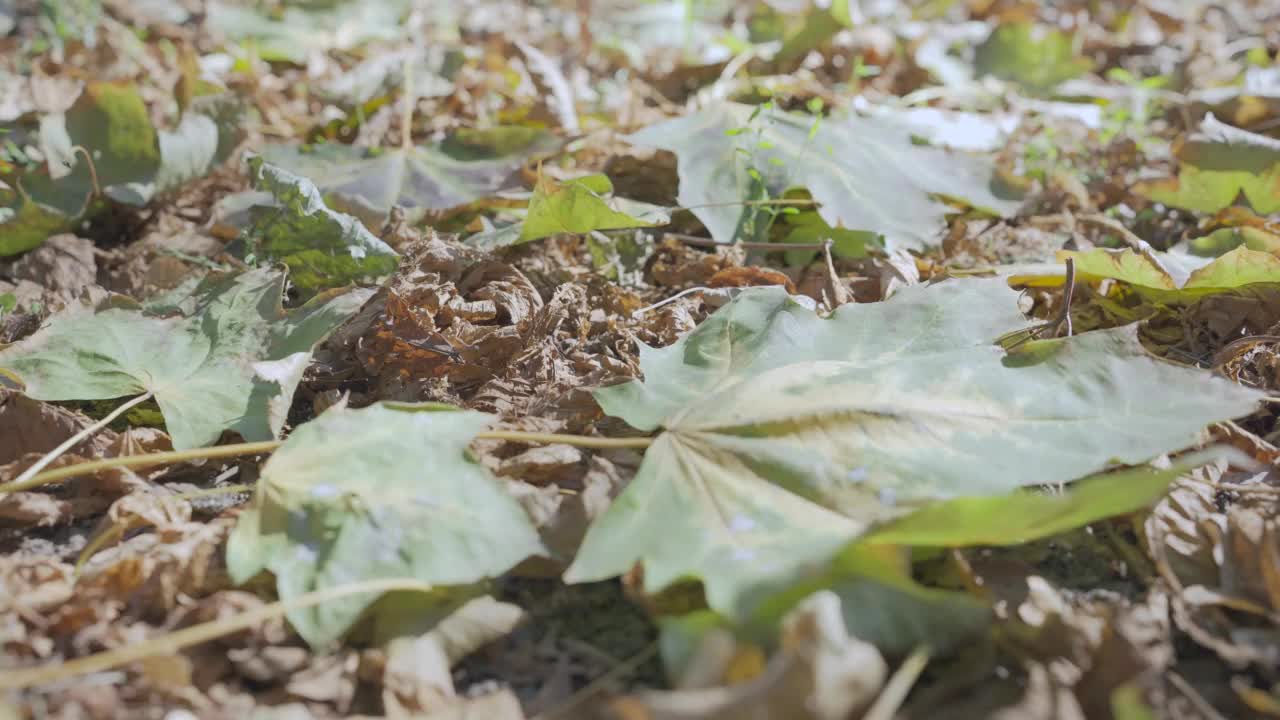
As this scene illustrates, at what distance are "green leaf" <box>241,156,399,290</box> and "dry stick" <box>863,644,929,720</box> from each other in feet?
3.26

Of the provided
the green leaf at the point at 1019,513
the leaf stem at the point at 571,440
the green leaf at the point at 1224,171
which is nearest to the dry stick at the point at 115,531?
the leaf stem at the point at 571,440

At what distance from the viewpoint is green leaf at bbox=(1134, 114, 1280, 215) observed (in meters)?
1.71

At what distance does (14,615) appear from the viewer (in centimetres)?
89

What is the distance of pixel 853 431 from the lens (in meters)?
0.95

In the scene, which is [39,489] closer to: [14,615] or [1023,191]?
[14,615]

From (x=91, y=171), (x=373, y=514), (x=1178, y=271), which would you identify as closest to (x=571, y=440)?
(x=373, y=514)

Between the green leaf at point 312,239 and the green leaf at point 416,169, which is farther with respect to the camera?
the green leaf at point 416,169

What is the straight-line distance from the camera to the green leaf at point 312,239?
57.7 inches

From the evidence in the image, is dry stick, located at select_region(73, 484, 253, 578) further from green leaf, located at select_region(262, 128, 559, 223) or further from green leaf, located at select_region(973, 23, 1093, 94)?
green leaf, located at select_region(973, 23, 1093, 94)

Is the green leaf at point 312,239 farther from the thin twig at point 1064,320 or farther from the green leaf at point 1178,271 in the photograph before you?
the green leaf at point 1178,271

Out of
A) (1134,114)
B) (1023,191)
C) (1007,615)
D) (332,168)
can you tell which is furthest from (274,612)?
(1134,114)

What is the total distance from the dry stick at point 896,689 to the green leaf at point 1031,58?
2244 millimetres

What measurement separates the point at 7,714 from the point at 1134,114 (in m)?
2.57

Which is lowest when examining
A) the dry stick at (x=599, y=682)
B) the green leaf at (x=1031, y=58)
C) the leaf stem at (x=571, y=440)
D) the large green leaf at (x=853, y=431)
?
the green leaf at (x=1031, y=58)
